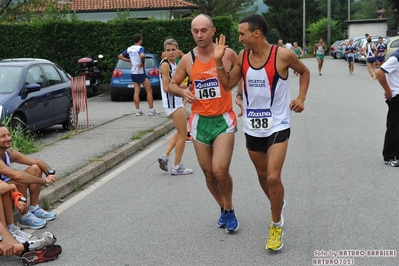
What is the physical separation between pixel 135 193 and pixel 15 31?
18.3 metres

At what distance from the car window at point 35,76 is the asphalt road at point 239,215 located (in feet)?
10.4

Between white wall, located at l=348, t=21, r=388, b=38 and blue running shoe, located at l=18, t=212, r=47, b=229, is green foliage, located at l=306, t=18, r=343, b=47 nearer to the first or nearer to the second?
white wall, located at l=348, t=21, r=388, b=38

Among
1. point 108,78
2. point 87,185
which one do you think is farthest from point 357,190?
point 108,78

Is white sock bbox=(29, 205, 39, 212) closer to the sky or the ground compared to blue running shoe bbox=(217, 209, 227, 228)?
closer to the sky

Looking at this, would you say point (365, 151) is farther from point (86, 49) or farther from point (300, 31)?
point (300, 31)

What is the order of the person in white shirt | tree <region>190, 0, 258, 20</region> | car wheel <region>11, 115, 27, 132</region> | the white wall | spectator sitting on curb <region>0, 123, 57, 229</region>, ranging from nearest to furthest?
spectator sitting on curb <region>0, 123, 57, 229</region> → the person in white shirt → car wheel <region>11, 115, 27, 132</region> → tree <region>190, 0, 258, 20</region> → the white wall

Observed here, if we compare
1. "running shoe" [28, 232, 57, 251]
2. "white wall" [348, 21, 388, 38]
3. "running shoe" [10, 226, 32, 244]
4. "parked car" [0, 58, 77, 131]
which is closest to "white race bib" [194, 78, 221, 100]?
Result: "running shoe" [28, 232, 57, 251]

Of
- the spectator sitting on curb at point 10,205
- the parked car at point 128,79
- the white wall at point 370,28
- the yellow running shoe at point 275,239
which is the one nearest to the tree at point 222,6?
the white wall at point 370,28

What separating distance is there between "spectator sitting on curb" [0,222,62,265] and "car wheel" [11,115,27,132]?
6488 mm

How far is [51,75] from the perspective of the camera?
1360 cm

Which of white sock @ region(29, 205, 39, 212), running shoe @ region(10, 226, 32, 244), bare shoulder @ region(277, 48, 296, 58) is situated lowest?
white sock @ region(29, 205, 39, 212)

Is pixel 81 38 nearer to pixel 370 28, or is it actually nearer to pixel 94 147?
pixel 94 147

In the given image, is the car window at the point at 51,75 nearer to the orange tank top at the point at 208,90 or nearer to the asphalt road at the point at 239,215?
the asphalt road at the point at 239,215

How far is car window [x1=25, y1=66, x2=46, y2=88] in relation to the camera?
1259 cm
